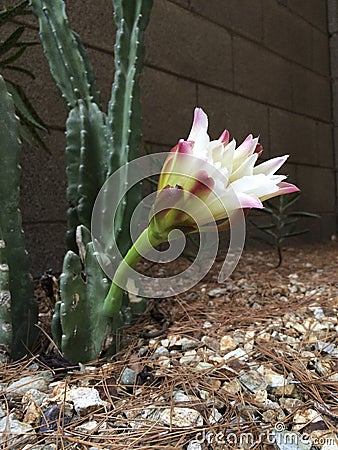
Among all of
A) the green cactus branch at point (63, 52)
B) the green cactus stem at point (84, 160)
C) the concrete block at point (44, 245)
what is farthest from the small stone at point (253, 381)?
the concrete block at point (44, 245)

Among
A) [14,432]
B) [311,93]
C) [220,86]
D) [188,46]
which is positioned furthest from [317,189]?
[14,432]

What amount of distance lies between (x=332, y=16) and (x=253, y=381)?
2889mm

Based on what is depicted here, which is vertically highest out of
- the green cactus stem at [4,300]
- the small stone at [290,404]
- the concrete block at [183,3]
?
the concrete block at [183,3]

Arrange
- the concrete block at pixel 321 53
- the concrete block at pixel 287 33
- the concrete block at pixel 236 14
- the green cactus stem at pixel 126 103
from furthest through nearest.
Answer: the concrete block at pixel 321 53, the concrete block at pixel 287 33, the concrete block at pixel 236 14, the green cactus stem at pixel 126 103

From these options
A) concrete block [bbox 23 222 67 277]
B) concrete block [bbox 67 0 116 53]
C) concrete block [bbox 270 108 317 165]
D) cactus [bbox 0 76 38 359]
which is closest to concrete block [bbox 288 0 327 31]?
concrete block [bbox 270 108 317 165]

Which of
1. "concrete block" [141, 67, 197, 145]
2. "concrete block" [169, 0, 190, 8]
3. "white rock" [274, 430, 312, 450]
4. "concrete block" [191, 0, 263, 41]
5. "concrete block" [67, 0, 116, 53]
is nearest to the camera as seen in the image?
"white rock" [274, 430, 312, 450]

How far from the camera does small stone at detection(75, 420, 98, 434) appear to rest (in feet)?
2.05

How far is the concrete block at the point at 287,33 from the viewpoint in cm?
255

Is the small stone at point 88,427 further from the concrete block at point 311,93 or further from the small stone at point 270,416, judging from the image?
the concrete block at point 311,93

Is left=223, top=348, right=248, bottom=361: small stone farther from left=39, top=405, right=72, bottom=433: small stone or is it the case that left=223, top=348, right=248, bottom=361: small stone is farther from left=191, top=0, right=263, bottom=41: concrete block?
left=191, top=0, right=263, bottom=41: concrete block

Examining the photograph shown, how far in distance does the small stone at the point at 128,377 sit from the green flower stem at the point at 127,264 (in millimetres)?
96

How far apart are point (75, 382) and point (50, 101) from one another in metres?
1.05

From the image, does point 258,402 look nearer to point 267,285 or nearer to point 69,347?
point 69,347

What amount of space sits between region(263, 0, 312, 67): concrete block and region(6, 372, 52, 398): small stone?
222 centimetres
